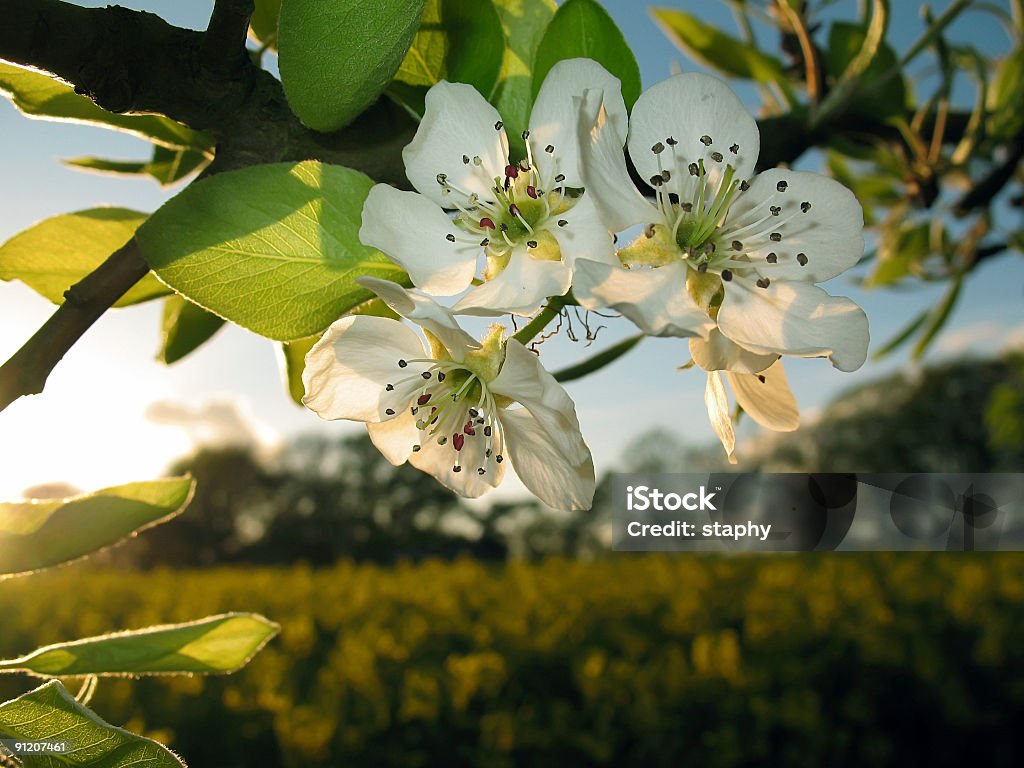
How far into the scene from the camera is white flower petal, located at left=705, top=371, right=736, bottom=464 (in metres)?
0.50

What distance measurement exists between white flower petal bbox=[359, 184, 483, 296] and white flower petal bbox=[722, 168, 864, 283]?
160mm

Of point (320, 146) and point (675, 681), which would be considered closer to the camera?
point (320, 146)

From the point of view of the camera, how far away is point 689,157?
1.56 feet

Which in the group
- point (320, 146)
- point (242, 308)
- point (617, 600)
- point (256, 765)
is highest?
point (320, 146)

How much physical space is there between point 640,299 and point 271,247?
0.62 feet

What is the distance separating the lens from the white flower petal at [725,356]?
1.45 ft

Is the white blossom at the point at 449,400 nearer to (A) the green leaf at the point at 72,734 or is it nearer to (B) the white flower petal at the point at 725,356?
(B) the white flower petal at the point at 725,356

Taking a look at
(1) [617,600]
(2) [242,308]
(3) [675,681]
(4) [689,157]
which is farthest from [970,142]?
(1) [617,600]

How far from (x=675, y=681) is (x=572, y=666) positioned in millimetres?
356

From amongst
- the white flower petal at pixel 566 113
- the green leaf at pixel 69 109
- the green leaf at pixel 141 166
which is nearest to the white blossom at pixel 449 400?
the white flower petal at pixel 566 113

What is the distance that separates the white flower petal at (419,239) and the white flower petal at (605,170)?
0.08 m

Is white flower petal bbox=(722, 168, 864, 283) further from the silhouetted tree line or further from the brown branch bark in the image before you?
the silhouetted tree line

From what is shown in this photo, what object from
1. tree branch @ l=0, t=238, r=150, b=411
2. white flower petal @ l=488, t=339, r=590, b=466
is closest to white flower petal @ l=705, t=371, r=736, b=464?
white flower petal @ l=488, t=339, r=590, b=466

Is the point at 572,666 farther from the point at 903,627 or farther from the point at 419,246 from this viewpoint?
the point at 419,246
